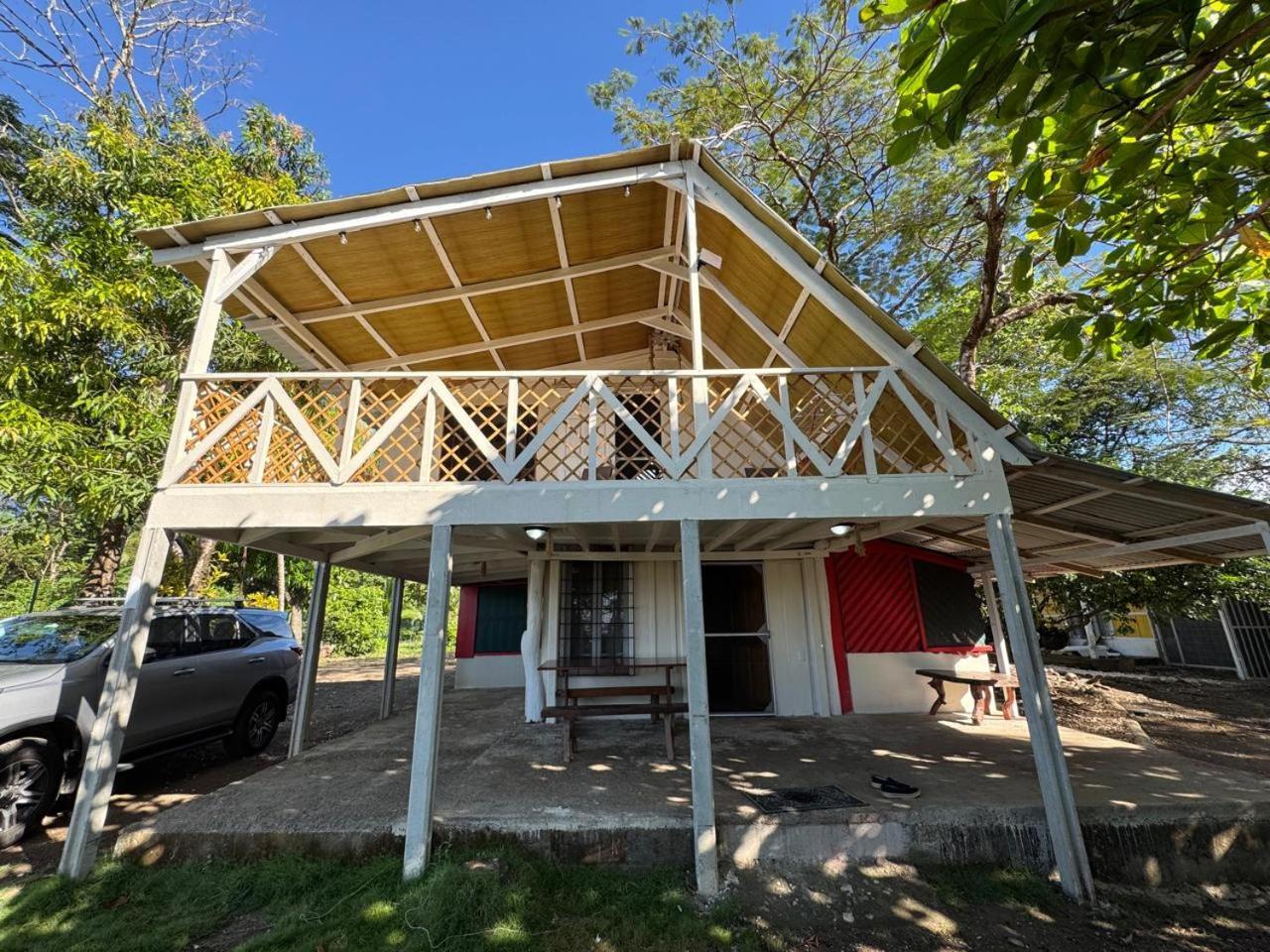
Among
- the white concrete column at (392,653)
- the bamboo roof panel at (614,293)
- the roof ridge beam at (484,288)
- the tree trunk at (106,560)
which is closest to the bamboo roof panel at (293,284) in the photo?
the roof ridge beam at (484,288)

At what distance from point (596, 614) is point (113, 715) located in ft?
15.7

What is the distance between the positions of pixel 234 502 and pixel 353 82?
10.5 m

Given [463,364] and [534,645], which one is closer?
[534,645]

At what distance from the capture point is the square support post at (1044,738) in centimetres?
358

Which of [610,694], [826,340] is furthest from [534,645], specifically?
[826,340]

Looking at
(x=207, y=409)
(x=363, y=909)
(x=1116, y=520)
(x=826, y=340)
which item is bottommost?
(x=363, y=909)

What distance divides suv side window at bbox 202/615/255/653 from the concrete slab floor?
1.77 m

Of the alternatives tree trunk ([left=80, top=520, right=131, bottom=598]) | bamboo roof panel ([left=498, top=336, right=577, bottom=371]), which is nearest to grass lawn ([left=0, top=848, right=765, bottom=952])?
bamboo roof panel ([left=498, top=336, right=577, bottom=371])

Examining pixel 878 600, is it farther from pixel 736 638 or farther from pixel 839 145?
pixel 839 145

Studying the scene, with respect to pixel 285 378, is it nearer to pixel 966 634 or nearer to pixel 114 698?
pixel 114 698

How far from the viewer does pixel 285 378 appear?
455 cm

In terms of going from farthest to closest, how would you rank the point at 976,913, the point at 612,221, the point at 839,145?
the point at 839,145 < the point at 612,221 < the point at 976,913

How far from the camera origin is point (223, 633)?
21.2ft

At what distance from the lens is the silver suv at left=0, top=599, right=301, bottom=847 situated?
4215 millimetres
